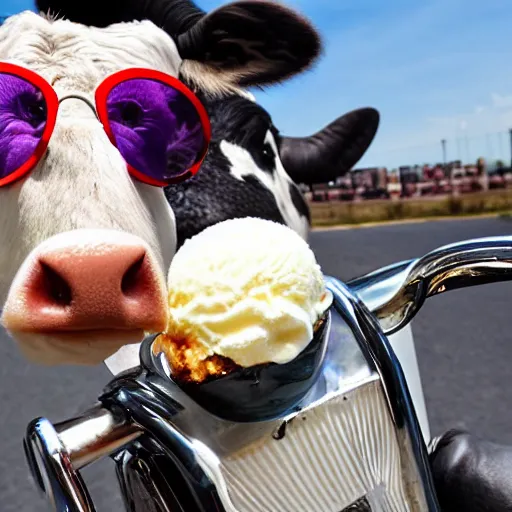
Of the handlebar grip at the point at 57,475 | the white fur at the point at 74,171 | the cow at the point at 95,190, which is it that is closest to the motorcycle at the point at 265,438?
the handlebar grip at the point at 57,475

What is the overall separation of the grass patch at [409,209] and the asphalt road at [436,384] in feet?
14.1

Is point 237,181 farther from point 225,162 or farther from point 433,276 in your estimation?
point 433,276

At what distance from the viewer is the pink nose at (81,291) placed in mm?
423

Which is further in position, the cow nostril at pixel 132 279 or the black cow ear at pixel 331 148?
the black cow ear at pixel 331 148

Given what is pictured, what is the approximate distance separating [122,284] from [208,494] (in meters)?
0.30

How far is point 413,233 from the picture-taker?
6023 millimetres

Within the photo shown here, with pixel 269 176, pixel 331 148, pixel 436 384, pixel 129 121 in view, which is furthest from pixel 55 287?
pixel 436 384

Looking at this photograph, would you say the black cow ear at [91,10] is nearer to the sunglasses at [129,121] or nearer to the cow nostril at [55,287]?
the sunglasses at [129,121]

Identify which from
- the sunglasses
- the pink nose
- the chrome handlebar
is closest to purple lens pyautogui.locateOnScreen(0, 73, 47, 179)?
the sunglasses

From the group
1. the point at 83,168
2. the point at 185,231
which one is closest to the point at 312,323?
the point at 83,168

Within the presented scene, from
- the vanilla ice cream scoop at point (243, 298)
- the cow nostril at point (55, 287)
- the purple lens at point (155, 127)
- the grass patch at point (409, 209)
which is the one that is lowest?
the grass patch at point (409, 209)

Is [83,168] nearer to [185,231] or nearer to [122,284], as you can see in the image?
[122,284]

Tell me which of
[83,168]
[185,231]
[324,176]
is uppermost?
[83,168]

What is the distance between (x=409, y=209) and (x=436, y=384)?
6.18 m
